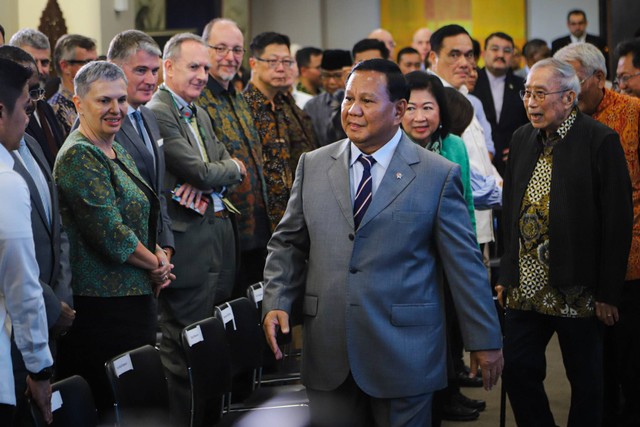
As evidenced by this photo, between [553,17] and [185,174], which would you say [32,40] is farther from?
[553,17]

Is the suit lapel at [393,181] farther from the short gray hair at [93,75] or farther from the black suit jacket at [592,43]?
the black suit jacket at [592,43]

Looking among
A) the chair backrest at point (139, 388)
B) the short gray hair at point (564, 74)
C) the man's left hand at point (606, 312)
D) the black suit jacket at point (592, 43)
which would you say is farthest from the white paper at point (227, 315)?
the black suit jacket at point (592, 43)

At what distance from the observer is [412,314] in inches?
118

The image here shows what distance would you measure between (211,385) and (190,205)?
1.35 meters

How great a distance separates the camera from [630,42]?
5.32 meters

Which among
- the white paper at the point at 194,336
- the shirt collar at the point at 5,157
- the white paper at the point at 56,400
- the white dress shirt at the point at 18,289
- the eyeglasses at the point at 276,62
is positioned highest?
the eyeglasses at the point at 276,62

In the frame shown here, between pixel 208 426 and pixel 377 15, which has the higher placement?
pixel 377 15

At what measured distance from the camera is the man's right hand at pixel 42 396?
105 inches

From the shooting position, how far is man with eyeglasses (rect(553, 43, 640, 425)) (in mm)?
4270

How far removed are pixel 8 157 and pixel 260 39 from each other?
3.07m

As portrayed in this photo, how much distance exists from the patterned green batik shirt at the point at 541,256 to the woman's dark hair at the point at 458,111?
36.8 inches

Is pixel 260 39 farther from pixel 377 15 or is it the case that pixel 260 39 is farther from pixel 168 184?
pixel 377 15

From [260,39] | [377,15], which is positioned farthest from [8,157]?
[377,15]

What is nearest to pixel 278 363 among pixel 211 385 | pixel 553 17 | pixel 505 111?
pixel 211 385
